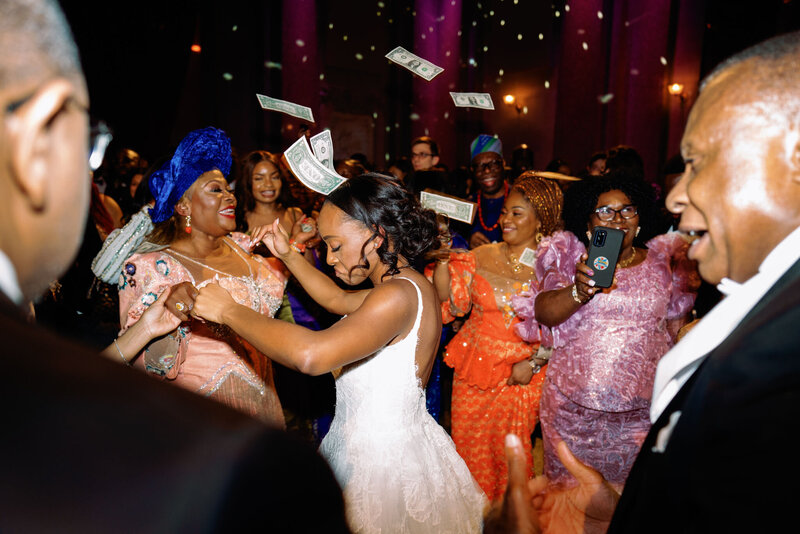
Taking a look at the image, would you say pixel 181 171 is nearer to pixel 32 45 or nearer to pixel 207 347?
pixel 207 347

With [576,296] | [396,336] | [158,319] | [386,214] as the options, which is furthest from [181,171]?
[576,296]

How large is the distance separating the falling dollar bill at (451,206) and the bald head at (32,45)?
2575mm

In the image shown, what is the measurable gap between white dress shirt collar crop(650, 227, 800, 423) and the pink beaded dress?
1633 mm

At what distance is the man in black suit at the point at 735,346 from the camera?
0.50 m

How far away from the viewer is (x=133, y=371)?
42 centimetres

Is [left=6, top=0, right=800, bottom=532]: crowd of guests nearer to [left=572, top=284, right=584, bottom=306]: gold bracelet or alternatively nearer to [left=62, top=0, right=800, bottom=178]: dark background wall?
[left=572, top=284, right=584, bottom=306]: gold bracelet

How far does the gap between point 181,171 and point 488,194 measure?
108 inches

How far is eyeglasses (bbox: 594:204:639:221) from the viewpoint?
2.44m

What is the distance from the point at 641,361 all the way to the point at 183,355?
2084 mm

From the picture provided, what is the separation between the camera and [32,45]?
1.61ft

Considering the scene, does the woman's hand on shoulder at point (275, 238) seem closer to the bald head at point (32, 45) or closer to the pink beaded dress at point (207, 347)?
the pink beaded dress at point (207, 347)

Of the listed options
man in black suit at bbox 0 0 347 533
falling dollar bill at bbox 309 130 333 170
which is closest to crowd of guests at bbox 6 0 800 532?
man in black suit at bbox 0 0 347 533

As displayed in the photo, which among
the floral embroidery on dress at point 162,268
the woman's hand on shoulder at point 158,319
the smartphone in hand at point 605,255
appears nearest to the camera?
the woman's hand on shoulder at point 158,319

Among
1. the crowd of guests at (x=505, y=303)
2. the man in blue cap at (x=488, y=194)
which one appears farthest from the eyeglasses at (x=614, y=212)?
the man in blue cap at (x=488, y=194)
